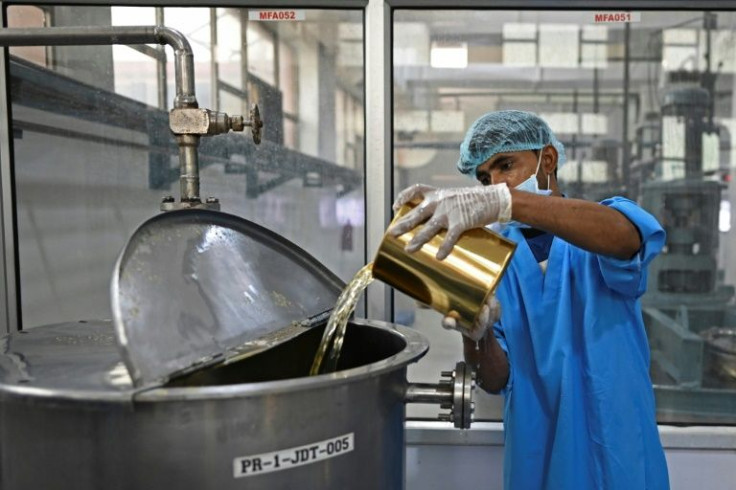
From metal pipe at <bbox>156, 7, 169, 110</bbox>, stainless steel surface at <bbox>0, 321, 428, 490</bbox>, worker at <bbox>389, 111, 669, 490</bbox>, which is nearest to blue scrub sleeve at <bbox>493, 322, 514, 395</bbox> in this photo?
worker at <bbox>389, 111, 669, 490</bbox>

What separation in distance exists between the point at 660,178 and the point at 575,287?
719 mm

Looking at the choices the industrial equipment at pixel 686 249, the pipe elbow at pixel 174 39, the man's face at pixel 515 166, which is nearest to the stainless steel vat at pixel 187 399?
the pipe elbow at pixel 174 39

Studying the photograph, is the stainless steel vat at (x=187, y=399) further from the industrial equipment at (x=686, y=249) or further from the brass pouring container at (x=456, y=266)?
the industrial equipment at (x=686, y=249)

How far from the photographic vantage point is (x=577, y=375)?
3.39ft

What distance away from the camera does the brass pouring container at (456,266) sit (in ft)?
2.56

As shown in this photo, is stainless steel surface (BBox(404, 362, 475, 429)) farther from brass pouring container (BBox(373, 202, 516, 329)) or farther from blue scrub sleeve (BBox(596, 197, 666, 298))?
blue scrub sleeve (BBox(596, 197, 666, 298))

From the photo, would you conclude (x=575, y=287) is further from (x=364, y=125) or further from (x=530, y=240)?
(x=364, y=125)

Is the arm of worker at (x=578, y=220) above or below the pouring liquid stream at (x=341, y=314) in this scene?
above

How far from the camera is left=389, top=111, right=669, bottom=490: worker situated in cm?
87

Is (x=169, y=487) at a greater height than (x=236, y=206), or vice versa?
(x=236, y=206)

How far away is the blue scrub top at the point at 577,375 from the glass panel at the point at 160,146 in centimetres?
61

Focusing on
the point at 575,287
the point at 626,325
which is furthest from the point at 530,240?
the point at 626,325

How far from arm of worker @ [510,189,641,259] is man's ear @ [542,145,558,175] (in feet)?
0.96

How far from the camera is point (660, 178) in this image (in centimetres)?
158
